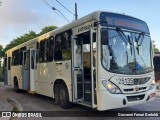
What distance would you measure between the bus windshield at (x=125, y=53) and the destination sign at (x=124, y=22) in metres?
0.22

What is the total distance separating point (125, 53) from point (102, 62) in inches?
35.0

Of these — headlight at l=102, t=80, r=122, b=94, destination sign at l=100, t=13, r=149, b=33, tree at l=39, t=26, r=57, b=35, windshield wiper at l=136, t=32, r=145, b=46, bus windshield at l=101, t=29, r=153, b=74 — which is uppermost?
tree at l=39, t=26, r=57, b=35

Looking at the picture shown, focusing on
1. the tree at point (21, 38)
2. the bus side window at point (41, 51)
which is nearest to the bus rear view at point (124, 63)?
the bus side window at point (41, 51)

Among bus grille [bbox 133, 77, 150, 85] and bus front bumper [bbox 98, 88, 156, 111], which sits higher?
bus grille [bbox 133, 77, 150, 85]

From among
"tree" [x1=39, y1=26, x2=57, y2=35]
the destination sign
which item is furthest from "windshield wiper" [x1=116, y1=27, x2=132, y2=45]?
"tree" [x1=39, y1=26, x2=57, y2=35]

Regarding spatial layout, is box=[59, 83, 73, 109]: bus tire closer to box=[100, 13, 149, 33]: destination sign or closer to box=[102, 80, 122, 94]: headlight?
box=[102, 80, 122, 94]: headlight

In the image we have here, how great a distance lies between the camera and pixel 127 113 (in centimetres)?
952

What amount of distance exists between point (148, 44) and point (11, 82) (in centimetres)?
1184

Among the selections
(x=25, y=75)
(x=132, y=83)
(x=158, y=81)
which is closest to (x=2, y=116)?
(x=132, y=83)

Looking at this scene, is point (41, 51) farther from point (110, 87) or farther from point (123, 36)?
point (110, 87)

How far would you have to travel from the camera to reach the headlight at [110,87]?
810 centimetres

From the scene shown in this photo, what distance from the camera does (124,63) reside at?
28.0 feet

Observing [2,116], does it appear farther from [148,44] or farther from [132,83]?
[148,44]

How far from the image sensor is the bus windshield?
8289mm
